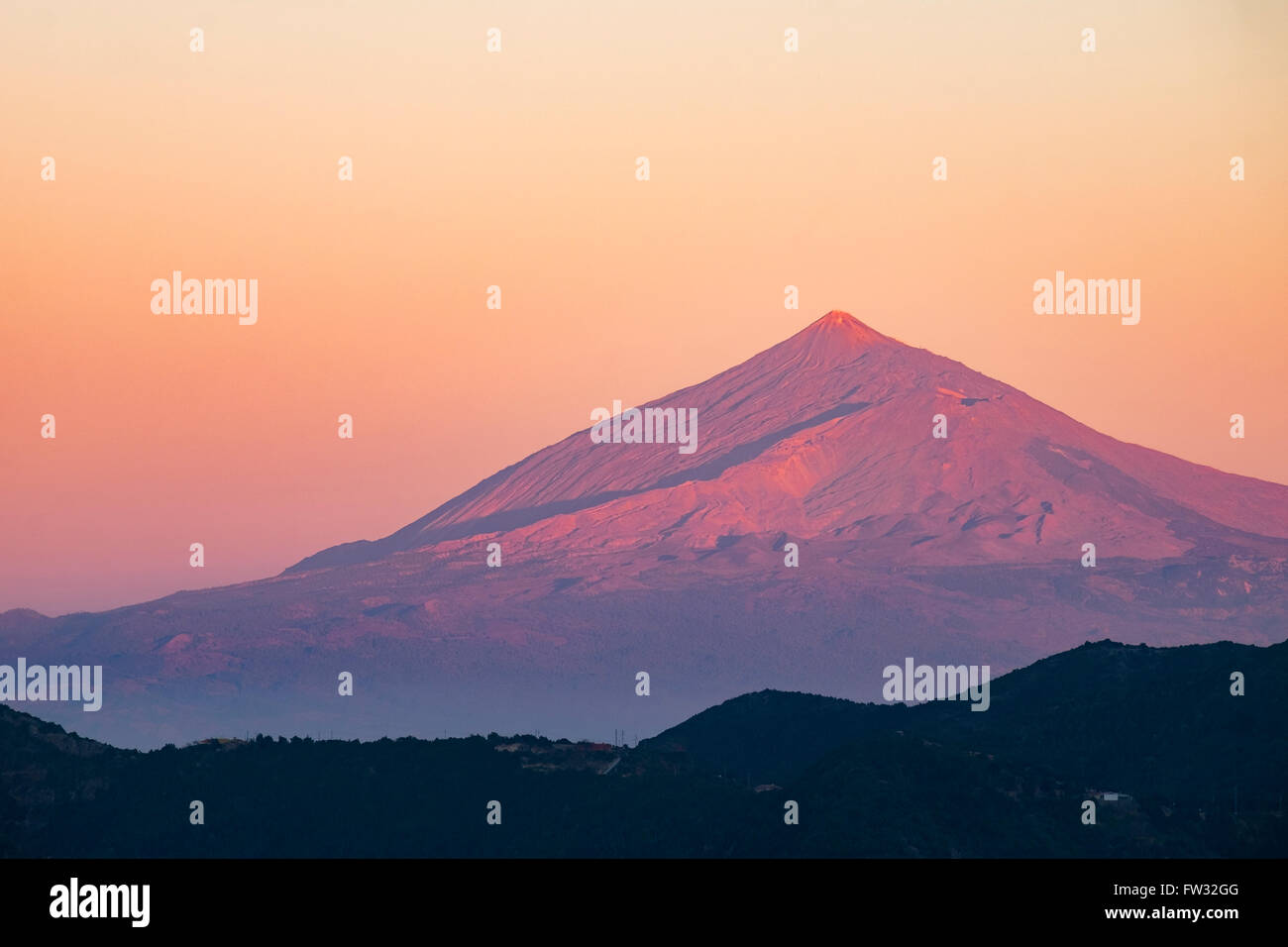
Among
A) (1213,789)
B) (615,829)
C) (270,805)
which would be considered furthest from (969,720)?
(270,805)

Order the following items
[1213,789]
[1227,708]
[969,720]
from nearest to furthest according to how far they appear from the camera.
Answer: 1. [1213,789]
2. [1227,708]
3. [969,720]

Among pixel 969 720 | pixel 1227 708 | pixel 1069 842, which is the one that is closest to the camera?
pixel 1069 842

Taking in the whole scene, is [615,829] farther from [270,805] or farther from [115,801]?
[115,801]
